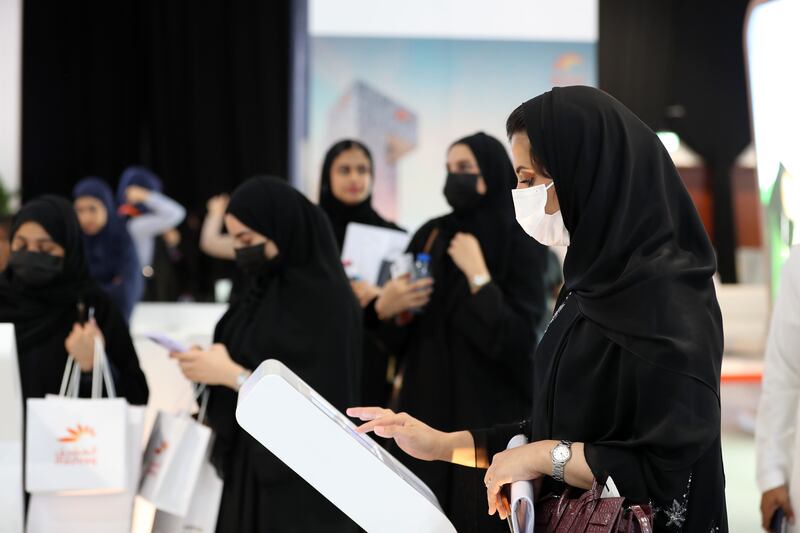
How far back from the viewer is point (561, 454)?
1339 mm

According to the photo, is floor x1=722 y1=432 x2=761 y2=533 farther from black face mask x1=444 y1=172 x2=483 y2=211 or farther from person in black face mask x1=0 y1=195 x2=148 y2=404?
person in black face mask x1=0 y1=195 x2=148 y2=404

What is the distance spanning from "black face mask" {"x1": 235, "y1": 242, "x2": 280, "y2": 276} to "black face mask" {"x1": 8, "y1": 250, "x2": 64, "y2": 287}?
60 cm

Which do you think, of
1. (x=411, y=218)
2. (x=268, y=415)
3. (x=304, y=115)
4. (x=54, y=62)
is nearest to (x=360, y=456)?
(x=268, y=415)

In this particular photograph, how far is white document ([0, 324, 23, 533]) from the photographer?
2.29 m

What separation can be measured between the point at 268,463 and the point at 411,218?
612 centimetres

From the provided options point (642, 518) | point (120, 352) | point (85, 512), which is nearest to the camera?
point (642, 518)

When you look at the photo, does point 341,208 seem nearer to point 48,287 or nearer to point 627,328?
point 48,287

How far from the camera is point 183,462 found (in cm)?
244

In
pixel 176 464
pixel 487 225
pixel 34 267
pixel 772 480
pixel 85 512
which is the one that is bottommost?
pixel 85 512

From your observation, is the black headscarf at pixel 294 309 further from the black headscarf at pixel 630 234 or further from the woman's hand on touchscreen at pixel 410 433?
the black headscarf at pixel 630 234

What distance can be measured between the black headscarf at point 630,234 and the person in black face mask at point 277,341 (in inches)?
44.3

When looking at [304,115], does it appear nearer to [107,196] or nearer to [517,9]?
[517,9]

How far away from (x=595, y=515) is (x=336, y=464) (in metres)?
0.38

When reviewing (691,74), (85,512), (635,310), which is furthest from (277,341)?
(691,74)
